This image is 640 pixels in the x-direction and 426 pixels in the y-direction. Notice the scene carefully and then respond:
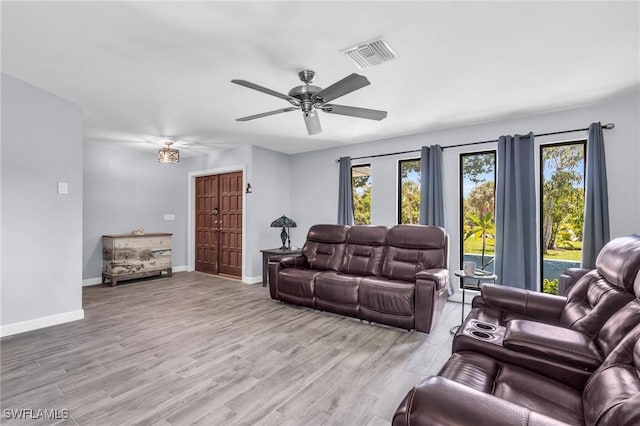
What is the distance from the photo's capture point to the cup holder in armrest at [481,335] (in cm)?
172

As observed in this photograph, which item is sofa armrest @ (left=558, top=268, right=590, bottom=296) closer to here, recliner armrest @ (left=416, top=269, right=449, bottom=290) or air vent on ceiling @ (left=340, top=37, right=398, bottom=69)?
recliner armrest @ (left=416, top=269, right=449, bottom=290)

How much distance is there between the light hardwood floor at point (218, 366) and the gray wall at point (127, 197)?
188 cm

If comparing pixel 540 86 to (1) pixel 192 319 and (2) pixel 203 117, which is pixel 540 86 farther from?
(1) pixel 192 319

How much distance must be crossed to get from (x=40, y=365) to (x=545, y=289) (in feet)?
17.5

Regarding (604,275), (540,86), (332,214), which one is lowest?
(604,275)

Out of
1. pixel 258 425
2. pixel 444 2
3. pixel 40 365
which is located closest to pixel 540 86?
pixel 444 2

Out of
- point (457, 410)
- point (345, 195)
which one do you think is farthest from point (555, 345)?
point (345, 195)

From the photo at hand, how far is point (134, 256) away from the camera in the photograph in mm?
5367

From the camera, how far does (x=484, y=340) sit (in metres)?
1.68

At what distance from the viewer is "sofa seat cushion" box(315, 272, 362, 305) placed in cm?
355

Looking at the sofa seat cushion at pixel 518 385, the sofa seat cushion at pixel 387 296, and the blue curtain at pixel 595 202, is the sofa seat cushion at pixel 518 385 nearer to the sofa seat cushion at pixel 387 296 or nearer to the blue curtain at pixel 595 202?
the sofa seat cushion at pixel 387 296

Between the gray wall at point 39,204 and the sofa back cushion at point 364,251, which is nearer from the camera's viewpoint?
the gray wall at point 39,204

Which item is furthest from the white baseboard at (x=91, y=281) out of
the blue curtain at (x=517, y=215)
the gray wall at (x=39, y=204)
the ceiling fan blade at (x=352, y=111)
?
the blue curtain at (x=517, y=215)

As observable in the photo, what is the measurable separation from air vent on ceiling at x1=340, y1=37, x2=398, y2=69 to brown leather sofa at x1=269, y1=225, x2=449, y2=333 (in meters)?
2.14
